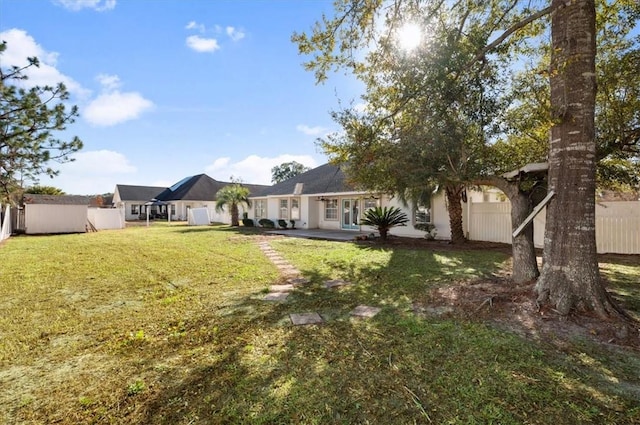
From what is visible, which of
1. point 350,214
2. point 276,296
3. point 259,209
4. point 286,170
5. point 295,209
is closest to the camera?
point 276,296

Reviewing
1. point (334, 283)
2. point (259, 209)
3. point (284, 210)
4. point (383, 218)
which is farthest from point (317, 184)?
point (334, 283)

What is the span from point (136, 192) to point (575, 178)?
46799 millimetres

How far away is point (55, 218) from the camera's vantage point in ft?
64.8

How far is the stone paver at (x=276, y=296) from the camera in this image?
17.7ft

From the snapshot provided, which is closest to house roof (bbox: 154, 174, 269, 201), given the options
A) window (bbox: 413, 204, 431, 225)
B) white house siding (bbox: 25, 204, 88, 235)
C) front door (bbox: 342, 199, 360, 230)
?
white house siding (bbox: 25, 204, 88, 235)

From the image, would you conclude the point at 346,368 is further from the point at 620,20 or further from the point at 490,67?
the point at 620,20

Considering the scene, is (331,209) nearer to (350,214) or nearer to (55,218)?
(350,214)

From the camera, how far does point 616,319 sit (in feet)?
12.8

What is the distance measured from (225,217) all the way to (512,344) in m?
27.7

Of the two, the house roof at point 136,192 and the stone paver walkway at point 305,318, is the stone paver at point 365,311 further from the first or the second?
the house roof at point 136,192

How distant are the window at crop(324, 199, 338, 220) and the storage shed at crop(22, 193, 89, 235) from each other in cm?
1592

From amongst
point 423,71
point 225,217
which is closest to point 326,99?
point 423,71

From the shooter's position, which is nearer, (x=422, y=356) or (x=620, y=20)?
(x=422, y=356)

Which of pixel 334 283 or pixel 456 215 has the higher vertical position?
pixel 456 215
